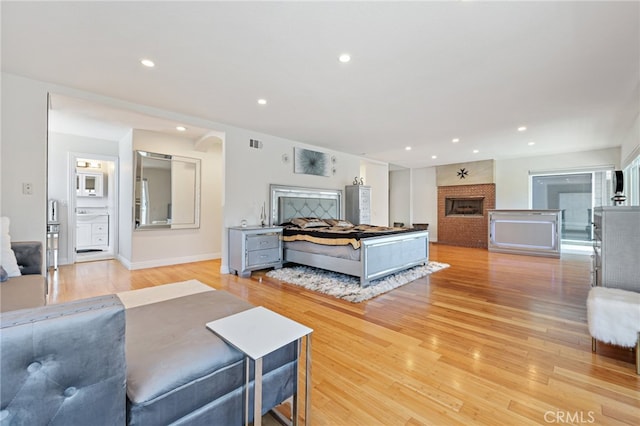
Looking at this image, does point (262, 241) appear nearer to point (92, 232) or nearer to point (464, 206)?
point (92, 232)

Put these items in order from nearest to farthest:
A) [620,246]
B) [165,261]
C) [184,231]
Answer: [620,246], [165,261], [184,231]

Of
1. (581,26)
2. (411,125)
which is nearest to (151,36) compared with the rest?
(581,26)

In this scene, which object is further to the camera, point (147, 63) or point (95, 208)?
point (95, 208)

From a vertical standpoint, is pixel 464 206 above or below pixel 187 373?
above

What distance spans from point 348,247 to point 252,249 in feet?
5.39

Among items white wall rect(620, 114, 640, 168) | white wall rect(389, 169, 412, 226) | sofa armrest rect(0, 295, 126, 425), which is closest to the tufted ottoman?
sofa armrest rect(0, 295, 126, 425)

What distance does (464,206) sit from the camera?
28.5ft

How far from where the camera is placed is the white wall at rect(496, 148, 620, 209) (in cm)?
659

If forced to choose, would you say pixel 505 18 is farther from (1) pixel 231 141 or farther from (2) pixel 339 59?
(1) pixel 231 141

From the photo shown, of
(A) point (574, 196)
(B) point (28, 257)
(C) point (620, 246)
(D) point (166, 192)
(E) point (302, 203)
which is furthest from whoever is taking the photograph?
(A) point (574, 196)

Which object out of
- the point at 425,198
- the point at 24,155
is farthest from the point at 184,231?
the point at 425,198

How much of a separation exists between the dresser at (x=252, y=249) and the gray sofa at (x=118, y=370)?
9.59 ft

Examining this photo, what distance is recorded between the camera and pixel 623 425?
1416 millimetres

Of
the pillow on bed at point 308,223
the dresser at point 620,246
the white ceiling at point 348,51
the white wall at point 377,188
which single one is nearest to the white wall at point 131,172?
the white ceiling at point 348,51
